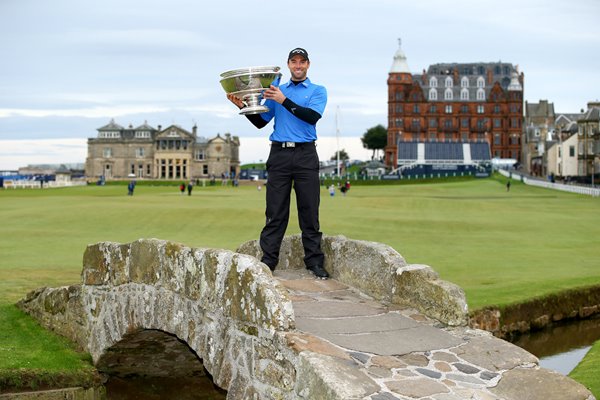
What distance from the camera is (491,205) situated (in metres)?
59.4

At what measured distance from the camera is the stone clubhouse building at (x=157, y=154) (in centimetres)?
18325

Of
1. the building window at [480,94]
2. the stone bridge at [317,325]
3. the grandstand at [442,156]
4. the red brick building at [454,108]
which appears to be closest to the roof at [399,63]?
the red brick building at [454,108]

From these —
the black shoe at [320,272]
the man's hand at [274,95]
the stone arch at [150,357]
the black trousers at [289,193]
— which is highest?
the man's hand at [274,95]

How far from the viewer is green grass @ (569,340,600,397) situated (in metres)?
Result: 12.1

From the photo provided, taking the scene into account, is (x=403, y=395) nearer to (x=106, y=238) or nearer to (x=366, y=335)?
(x=366, y=335)

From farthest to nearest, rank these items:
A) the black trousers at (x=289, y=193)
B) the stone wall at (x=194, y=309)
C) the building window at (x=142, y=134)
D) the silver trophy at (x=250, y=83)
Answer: the building window at (x=142, y=134)
the black trousers at (x=289, y=193)
the silver trophy at (x=250, y=83)
the stone wall at (x=194, y=309)

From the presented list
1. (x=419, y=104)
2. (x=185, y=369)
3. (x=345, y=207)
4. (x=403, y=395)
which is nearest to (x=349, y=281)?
(x=403, y=395)

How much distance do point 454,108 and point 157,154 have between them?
69.1 meters

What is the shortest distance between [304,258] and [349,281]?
92 cm

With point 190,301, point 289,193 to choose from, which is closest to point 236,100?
point 289,193

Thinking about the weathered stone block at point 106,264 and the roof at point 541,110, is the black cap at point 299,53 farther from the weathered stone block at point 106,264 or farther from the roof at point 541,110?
the roof at point 541,110

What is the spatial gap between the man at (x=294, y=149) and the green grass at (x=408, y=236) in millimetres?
5693

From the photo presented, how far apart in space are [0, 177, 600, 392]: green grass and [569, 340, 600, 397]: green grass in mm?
3965

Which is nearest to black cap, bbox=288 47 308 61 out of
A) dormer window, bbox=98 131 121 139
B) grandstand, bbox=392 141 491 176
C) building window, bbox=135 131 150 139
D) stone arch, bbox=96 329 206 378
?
stone arch, bbox=96 329 206 378
